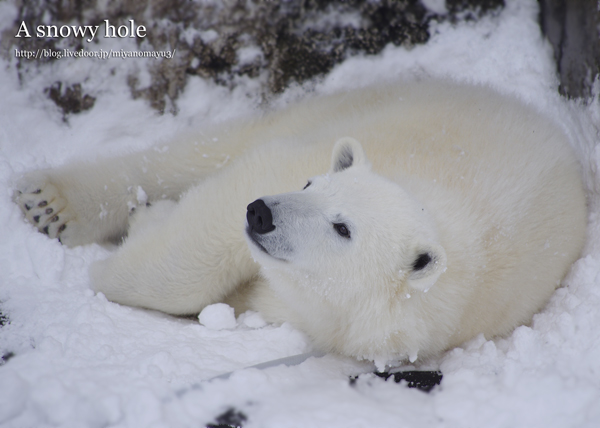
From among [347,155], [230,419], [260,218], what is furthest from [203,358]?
[347,155]

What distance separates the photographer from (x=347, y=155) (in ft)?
8.34

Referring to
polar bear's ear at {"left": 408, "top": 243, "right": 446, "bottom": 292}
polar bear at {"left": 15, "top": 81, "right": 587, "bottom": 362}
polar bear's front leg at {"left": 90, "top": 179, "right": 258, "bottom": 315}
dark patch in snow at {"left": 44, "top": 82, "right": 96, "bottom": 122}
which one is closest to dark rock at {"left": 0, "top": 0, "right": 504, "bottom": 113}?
dark patch in snow at {"left": 44, "top": 82, "right": 96, "bottom": 122}

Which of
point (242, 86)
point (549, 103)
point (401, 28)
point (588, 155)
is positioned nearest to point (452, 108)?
point (588, 155)

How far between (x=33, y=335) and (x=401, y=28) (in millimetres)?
3825

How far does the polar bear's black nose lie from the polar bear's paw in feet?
5.32

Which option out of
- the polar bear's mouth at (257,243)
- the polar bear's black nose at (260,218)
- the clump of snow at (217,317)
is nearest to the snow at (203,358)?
the clump of snow at (217,317)

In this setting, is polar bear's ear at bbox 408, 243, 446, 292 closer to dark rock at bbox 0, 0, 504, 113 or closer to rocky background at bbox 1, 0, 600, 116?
rocky background at bbox 1, 0, 600, 116

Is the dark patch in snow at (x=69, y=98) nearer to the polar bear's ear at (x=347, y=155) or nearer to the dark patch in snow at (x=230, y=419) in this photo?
the polar bear's ear at (x=347, y=155)

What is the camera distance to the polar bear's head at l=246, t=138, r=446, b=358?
2.17 meters

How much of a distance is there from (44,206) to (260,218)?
1780 millimetres

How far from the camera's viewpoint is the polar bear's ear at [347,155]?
246 centimetres

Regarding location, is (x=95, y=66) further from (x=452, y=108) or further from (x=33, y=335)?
(x=452, y=108)

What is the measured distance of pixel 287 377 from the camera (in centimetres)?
227

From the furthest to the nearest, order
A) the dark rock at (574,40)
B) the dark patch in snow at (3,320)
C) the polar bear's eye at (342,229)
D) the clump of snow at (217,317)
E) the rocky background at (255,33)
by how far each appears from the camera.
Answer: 1. the rocky background at (255,33)
2. the dark rock at (574,40)
3. the clump of snow at (217,317)
4. the dark patch in snow at (3,320)
5. the polar bear's eye at (342,229)
